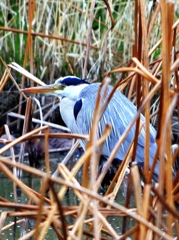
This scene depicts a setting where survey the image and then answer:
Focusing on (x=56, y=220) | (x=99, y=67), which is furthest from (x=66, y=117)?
(x=56, y=220)

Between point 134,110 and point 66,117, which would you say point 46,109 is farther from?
point 134,110

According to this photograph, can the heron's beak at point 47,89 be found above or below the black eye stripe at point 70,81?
below

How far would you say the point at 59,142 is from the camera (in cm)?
534

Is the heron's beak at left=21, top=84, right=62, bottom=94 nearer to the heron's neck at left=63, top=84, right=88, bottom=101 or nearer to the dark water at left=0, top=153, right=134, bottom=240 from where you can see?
the heron's neck at left=63, top=84, right=88, bottom=101

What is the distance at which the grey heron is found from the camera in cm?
392

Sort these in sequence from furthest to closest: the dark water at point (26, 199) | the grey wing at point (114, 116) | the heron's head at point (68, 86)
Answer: the heron's head at point (68, 86)
the grey wing at point (114, 116)
the dark water at point (26, 199)

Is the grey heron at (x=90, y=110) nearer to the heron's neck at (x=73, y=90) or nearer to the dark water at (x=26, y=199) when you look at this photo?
the heron's neck at (x=73, y=90)

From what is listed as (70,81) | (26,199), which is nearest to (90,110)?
(70,81)

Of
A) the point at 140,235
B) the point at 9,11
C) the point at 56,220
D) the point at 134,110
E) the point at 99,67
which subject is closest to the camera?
the point at 140,235

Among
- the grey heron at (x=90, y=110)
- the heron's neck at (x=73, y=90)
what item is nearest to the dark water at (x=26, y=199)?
the grey heron at (x=90, y=110)

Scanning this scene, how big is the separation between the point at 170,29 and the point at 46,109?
3539 millimetres

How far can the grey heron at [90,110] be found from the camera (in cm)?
392

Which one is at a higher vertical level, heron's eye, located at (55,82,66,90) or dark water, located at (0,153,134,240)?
heron's eye, located at (55,82,66,90)

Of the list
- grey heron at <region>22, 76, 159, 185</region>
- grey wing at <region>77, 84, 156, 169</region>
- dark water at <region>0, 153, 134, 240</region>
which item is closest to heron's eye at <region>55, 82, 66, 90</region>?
grey heron at <region>22, 76, 159, 185</region>
